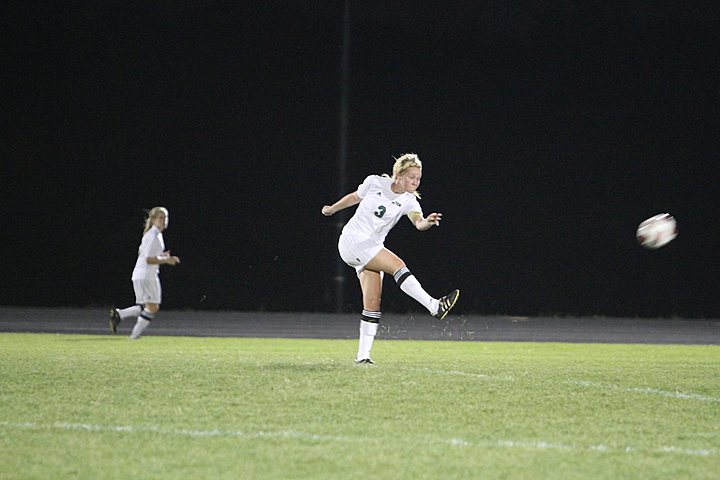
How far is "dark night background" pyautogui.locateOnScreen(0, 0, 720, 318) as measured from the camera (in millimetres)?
23266

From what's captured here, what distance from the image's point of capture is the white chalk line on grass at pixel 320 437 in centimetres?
558

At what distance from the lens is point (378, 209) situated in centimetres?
1015

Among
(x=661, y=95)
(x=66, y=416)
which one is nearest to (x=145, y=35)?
(x=661, y=95)

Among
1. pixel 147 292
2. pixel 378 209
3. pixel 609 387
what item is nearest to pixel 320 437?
pixel 609 387

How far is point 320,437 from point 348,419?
69 cm

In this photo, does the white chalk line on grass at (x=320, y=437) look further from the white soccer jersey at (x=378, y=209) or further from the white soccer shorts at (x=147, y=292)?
the white soccer shorts at (x=147, y=292)

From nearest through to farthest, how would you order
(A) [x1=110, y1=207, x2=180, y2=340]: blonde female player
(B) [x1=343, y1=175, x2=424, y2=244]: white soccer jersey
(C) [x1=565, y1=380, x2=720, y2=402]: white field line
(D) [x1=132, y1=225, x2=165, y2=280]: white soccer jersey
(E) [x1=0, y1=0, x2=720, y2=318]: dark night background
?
(C) [x1=565, y1=380, x2=720, y2=402]: white field line, (B) [x1=343, y1=175, x2=424, y2=244]: white soccer jersey, (A) [x1=110, y1=207, x2=180, y2=340]: blonde female player, (D) [x1=132, y1=225, x2=165, y2=280]: white soccer jersey, (E) [x1=0, y1=0, x2=720, y2=318]: dark night background

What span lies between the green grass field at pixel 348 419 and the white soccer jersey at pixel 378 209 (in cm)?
133

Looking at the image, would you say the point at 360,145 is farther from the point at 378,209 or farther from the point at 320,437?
the point at 320,437

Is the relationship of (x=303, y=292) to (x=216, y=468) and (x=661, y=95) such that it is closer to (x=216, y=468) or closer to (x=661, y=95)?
(x=661, y=95)

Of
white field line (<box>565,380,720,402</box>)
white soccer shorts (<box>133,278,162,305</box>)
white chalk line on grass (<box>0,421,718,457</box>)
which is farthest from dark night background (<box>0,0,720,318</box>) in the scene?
white chalk line on grass (<box>0,421,718,457</box>)

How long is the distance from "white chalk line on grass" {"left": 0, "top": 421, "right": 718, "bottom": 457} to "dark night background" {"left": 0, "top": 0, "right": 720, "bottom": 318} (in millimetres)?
17322

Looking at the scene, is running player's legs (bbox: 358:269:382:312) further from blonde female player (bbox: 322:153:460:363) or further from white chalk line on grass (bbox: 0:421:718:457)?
white chalk line on grass (bbox: 0:421:718:457)

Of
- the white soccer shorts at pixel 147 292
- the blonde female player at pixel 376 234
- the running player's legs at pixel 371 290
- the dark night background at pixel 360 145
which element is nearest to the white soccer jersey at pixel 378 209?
the blonde female player at pixel 376 234
